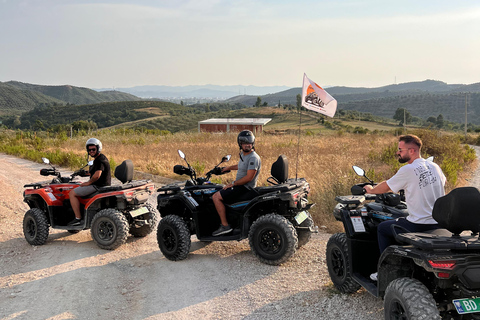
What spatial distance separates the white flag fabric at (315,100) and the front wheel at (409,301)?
15.4 ft

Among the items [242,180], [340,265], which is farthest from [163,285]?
[340,265]

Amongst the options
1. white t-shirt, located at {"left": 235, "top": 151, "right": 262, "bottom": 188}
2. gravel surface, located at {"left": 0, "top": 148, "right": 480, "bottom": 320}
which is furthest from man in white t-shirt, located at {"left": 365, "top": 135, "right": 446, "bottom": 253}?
white t-shirt, located at {"left": 235, "top": 151, "right": 262, "bottom": 188}

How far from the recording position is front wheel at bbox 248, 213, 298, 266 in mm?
A: 6520

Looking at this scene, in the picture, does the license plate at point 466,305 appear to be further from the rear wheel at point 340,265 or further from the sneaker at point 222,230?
the sneaker at point 222,230

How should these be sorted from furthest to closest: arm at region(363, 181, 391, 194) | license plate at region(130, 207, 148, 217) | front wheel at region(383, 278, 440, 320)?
license plate at region(130, 207, 148, 217), arm at region(363, 181, 391, 194), front wheel at region(383, 278, 440, 320)

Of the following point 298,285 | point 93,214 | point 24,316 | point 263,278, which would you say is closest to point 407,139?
point 298,285

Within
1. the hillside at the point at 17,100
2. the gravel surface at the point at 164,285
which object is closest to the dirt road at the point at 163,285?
the gravel surface at the point at 164,285

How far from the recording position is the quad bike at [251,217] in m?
6.61

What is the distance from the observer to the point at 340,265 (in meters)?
5.48

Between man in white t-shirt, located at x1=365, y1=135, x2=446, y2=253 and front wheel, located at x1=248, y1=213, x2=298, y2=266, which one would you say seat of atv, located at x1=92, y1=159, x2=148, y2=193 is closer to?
front wheel, located at x1=248, y1=213, x2=298, y2=266

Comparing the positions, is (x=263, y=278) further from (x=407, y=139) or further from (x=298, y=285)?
(x=407, y=139)

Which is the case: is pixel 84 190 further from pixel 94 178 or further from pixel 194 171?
pixel 194 171

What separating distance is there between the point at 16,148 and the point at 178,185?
25.4m

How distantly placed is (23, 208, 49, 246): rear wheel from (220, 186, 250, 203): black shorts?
371 centimetres
